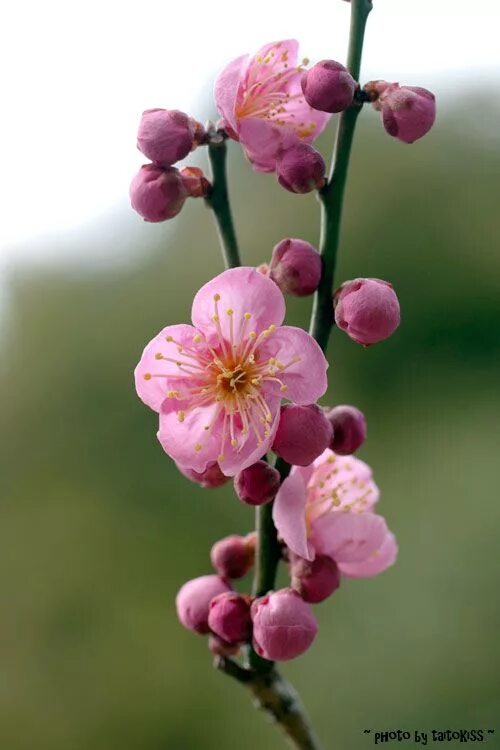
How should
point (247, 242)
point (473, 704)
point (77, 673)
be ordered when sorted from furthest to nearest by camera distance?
point (247, 242) < point (77, 673) < point (473, 704)

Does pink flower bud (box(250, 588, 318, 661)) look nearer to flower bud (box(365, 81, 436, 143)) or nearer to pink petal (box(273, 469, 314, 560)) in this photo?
pink petal (box(273, 469, 314, 560))

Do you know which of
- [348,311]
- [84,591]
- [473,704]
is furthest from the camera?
[84,591]

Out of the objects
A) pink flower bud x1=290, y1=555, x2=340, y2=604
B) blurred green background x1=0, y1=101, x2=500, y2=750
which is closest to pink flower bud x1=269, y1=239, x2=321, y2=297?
pink flower bud x1=290, y1=555, x2=340, y2=604

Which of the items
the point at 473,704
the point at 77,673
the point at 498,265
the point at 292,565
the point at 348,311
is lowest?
the point at 77,673

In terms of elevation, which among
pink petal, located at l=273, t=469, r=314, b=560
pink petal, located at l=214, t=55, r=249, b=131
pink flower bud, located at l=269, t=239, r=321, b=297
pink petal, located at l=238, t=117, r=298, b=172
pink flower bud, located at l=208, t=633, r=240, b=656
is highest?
pink petal, located at l=214, t=55, r=249, b=131

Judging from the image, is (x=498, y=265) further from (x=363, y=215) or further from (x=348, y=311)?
(x=348, y=311)

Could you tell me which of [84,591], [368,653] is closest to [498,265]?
[368,653]

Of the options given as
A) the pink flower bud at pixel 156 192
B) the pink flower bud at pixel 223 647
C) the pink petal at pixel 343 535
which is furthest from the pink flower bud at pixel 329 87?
the pink flower bud at pixel 223 647
